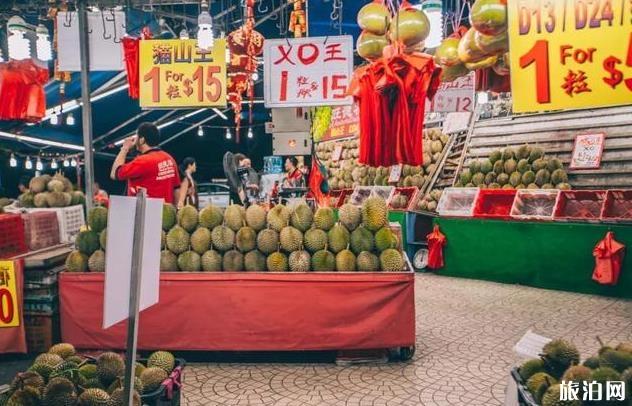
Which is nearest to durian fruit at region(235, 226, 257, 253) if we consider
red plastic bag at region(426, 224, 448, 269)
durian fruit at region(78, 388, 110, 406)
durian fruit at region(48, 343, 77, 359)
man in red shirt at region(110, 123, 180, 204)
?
man in red shirt at region(110, 123, 180, 204)

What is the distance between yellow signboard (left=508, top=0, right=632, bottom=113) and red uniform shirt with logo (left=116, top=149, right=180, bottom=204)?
3474 millimetres

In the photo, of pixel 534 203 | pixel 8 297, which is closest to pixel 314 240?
pixel 8 297

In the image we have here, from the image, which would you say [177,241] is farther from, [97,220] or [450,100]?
[450,100]

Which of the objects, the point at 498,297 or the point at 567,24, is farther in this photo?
the point at 498,297

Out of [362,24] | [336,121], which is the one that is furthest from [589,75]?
[336,121]

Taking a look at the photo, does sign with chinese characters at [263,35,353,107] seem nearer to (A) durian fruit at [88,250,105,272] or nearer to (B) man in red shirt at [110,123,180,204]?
(B) man in red shirt at [110,123,180,204]

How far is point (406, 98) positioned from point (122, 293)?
3.28 metres

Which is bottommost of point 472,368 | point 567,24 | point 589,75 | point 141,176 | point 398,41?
point 472,368

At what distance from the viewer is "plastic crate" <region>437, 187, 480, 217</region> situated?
794 cm

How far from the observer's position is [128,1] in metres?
6.31

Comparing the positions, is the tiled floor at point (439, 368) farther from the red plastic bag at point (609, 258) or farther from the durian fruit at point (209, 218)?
the durian fruit at point (209, 218)

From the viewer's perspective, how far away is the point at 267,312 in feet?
13.5

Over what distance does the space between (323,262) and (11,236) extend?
281cm

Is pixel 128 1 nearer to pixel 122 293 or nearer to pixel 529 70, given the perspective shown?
pixel 529 70
